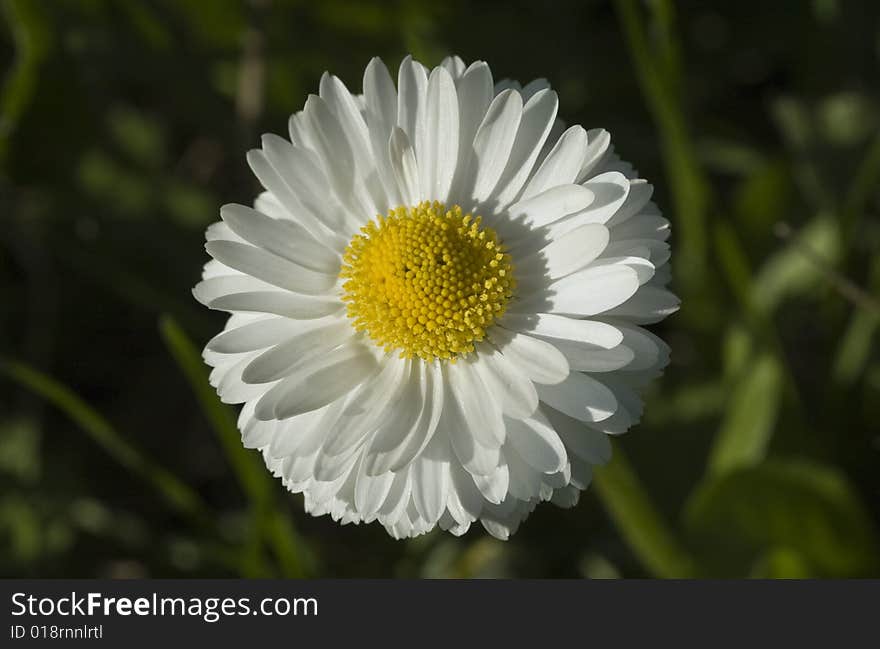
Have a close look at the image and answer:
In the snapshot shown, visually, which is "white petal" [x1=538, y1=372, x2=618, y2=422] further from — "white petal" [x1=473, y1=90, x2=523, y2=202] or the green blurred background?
the green blurred background

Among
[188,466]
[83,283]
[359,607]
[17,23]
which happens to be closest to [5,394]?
[83,283]

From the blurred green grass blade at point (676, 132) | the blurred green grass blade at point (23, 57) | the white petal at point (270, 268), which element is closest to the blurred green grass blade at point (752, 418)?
the blurred green grass blade at point (676, 132)

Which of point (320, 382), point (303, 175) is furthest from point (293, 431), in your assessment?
point (303, 175)

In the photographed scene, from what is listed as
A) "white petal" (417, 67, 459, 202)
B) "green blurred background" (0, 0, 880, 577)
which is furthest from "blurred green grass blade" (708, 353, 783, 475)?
"white petal" (417, 67, 459, 202)

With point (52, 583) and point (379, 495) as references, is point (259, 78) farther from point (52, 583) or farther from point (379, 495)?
point (379, 495)

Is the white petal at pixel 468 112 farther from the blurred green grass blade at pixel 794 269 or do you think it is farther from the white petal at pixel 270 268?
the blurred green grass blade at pixel 794 269

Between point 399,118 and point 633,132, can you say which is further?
point 633,132

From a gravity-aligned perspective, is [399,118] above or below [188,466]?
below
